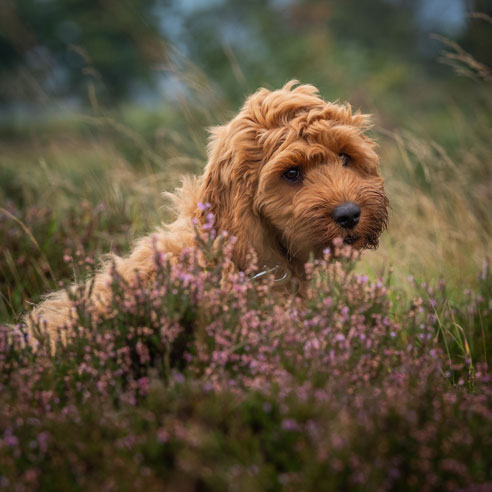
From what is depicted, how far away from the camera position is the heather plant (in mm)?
1743

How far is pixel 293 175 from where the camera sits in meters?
3.22

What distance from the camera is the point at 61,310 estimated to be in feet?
9.96

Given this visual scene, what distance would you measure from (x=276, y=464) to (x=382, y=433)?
15.3 inches

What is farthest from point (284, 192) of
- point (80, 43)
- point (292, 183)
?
point (80, 43)

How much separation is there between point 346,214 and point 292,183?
40 cm

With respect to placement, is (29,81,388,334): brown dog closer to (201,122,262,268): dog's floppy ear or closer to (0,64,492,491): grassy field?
(201,122,262,268): dog's floppy ear

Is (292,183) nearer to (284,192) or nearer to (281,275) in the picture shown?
(284,192)

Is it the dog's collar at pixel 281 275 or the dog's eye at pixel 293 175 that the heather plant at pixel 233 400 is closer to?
the dog's collar at pixel 281 275

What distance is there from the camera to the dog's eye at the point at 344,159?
332cm

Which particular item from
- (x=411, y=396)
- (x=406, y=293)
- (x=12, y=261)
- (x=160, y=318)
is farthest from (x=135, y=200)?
(x=411, y=396)

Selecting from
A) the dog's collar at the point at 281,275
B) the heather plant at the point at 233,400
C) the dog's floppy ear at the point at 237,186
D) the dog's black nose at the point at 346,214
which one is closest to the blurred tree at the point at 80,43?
the dog's floppy ear at the point at 237,186

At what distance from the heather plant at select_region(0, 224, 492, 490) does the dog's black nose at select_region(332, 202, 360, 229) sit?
42 cm

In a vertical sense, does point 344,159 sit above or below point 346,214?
above

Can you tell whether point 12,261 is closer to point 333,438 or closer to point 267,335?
point 267,335
